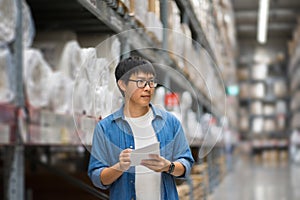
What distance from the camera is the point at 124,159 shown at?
946mm

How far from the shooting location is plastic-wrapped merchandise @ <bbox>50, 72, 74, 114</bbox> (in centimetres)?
333

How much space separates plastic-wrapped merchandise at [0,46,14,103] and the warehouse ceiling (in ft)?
38.7

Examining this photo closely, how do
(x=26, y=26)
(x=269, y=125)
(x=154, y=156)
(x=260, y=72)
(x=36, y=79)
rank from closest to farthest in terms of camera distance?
(x=154, y=156)
(x=36, y=79)
(x=26, y=26)
(x=269, y=125)
(x=260, y=72)

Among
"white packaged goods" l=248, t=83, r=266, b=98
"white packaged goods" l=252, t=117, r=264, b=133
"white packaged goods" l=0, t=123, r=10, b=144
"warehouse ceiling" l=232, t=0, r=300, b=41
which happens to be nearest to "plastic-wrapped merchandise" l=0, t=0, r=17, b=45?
"white packaged goods" l=0, t=123, r=10, b=144

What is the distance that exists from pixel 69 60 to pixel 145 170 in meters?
2.62

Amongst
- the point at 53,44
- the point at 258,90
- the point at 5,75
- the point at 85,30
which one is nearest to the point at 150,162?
the point at 85,30

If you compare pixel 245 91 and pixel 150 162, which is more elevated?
pixel 245 91

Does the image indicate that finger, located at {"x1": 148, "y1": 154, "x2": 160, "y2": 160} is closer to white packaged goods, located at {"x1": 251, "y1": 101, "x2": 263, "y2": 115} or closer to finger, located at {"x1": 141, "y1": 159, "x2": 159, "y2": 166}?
finger, located at {"x1": 141, "y1": 159, "x2": 159, "y2": 166}

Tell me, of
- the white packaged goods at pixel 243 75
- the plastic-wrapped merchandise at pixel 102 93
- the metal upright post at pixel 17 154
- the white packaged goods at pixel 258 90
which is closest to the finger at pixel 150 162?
the plastic-wrapped merchandise at pixel 102 93

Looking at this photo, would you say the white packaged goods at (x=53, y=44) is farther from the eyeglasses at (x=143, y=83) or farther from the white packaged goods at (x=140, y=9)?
the eyeglasses at (x=143, y=83)

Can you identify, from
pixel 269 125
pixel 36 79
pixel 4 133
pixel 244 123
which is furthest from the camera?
pixel 244 123

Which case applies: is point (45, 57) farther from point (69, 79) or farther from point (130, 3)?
point (130, 3)

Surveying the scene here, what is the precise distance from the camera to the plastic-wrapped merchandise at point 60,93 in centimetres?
333

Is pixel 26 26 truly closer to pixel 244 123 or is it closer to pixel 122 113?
pixel 122 113
